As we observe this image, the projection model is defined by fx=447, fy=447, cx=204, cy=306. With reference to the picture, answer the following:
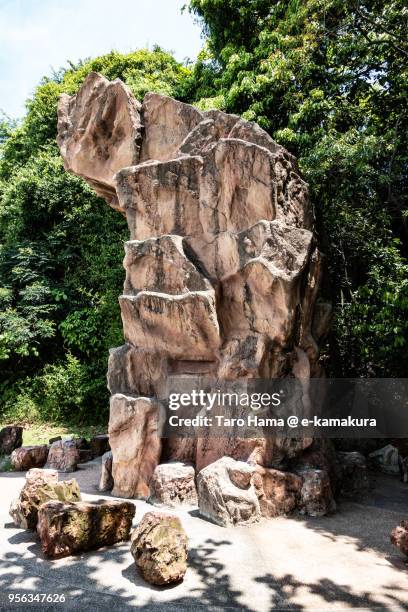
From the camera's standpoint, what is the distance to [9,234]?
714 inches

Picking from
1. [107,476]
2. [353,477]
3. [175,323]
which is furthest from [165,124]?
[353,477]

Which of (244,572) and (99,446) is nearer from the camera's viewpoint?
(244,572)

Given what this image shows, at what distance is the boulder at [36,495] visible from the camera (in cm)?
618

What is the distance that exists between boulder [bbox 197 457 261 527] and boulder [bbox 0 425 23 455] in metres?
6.95

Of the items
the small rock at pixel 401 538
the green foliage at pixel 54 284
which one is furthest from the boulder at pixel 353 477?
the green foliage at pixel 54 284

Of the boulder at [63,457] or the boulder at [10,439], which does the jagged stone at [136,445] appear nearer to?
the boulder at [63,457]

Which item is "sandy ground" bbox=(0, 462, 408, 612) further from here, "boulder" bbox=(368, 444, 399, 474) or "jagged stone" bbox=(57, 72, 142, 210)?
"jagged stone" bbox=(57, 72, 142, 210)

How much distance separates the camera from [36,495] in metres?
6.29

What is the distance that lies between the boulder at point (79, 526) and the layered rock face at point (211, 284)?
2034 millimetres

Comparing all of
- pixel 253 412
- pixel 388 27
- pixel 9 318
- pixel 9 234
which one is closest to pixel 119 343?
pixel 9 318

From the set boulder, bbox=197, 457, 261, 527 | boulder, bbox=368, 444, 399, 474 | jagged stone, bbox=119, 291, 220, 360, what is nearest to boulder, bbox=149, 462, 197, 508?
boulder, bbox=197, 457, 261, 527

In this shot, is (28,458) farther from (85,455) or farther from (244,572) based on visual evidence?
(244,572)

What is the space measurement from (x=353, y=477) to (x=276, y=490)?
240 cm

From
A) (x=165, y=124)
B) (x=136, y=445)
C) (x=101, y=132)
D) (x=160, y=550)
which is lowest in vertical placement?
(x=160, y=550)
